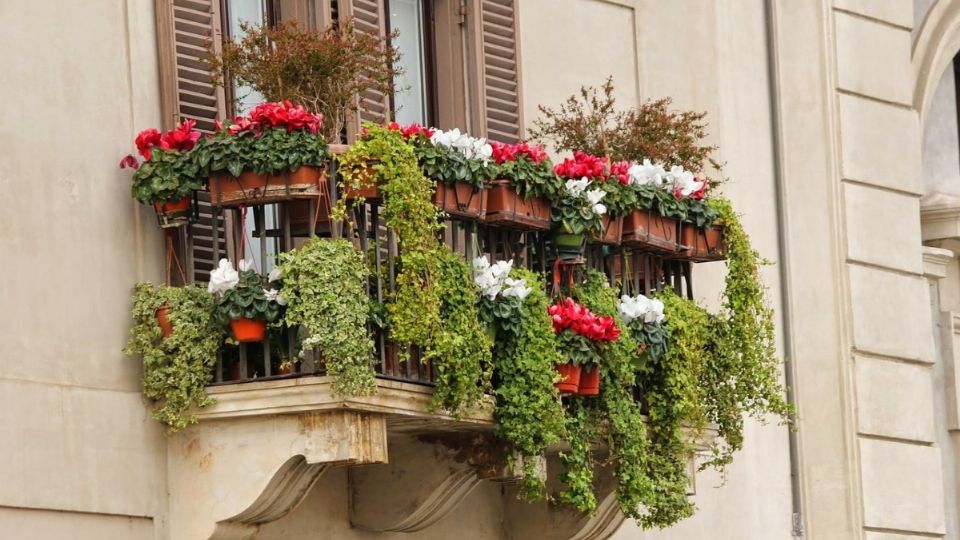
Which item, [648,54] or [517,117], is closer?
[517,117]

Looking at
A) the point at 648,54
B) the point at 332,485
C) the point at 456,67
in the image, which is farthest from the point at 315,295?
the point at 648,54

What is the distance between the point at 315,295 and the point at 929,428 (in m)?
6.84

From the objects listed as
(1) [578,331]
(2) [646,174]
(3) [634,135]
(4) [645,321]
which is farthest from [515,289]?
(3) [634,135]

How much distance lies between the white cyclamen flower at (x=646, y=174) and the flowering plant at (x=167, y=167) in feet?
8.45

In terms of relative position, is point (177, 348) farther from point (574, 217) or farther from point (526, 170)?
point (574, 217)

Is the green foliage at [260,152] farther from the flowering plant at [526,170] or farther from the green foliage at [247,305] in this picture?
the flowering plant at [526,170]

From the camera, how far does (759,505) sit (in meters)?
15.1

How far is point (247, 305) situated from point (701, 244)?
3170mm

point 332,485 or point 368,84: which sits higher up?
point 368,84

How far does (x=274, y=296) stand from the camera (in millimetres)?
10727

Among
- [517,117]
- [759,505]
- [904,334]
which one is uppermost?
[517,117]

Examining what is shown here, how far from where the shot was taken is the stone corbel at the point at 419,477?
Answer: 11844 millimetres

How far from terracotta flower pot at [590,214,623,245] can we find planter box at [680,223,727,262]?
22.3 inches

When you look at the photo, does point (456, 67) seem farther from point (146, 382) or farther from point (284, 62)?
point (146, 382)
